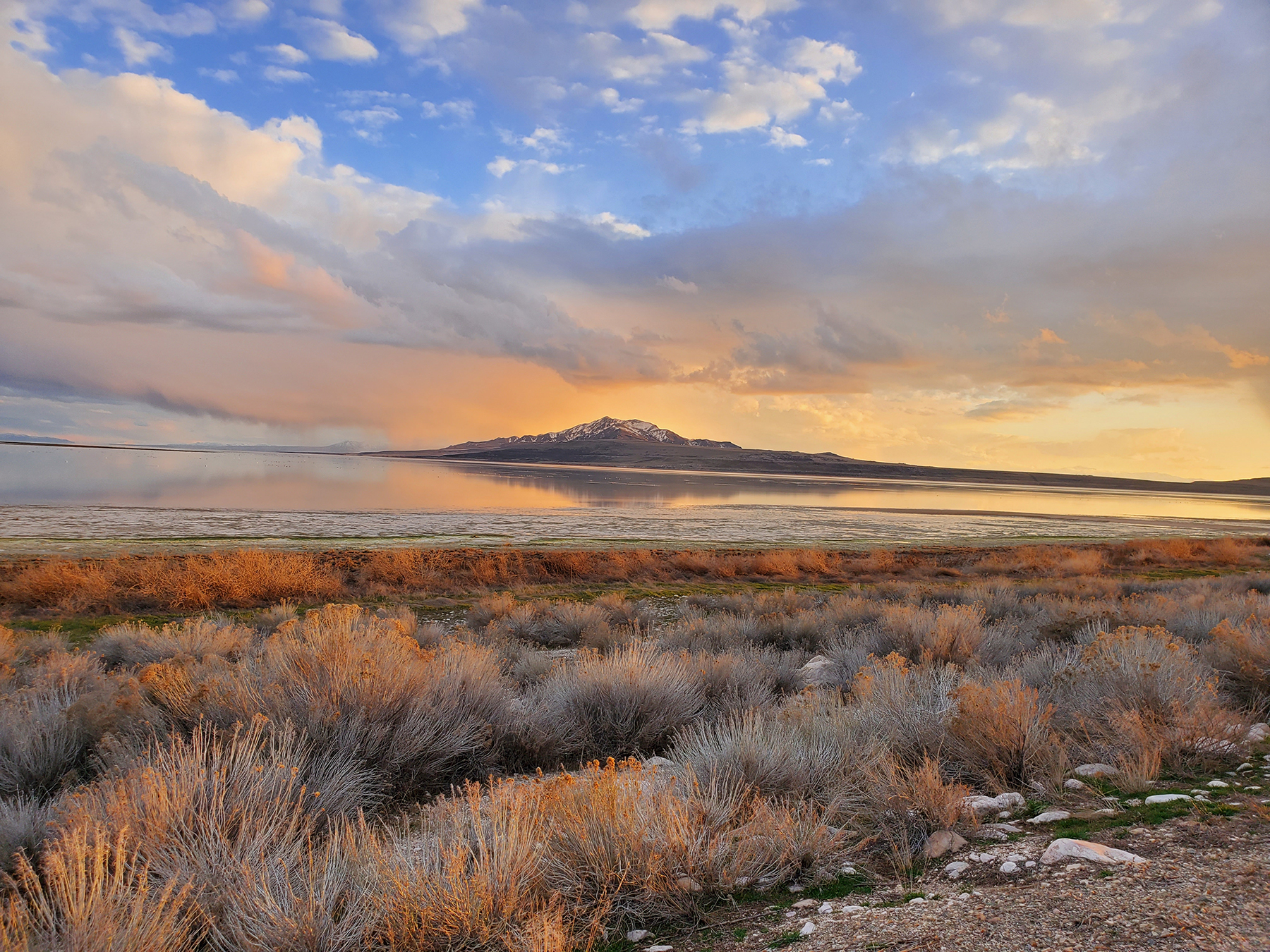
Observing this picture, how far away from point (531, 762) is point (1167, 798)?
4.50 meters

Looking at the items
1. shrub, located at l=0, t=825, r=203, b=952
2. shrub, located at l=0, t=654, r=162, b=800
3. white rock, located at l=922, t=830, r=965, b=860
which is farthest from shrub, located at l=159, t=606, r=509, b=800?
white rock, located at l=922, t=830, r=965, b=860

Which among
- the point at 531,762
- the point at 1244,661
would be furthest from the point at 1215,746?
the point at 531,762

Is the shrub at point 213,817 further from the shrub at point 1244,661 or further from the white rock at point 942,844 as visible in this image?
the shrub at point 1244,661

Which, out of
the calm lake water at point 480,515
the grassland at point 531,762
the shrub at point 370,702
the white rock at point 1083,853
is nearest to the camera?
the grassland at point 531,762

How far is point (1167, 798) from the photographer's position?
13.1ft

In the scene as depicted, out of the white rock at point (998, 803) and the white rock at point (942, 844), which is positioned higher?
the white rock at point (942, 844)

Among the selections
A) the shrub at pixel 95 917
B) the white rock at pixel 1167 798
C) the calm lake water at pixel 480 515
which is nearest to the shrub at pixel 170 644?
the shrub at pixel 95 917

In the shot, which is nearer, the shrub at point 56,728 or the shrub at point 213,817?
the shrub at point 213,817

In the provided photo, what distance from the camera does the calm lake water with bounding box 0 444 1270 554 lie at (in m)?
25.2

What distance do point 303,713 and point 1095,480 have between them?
20808 centimetres

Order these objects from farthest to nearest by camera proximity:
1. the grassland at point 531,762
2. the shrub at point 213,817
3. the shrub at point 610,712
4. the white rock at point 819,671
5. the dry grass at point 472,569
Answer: the dry grass at point 472,569
the white rock at point 819,671
the shrub at point 610,712
the shrub at point 213,817
the grassland at point 531,762

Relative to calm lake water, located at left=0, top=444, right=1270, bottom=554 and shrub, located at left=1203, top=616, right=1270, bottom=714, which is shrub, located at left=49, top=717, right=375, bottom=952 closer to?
shrub, located at left=1203, top=616, right=1270, bottom=714

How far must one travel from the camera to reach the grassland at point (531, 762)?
2.91 metres

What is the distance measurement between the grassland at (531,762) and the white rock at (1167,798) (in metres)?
0.17
